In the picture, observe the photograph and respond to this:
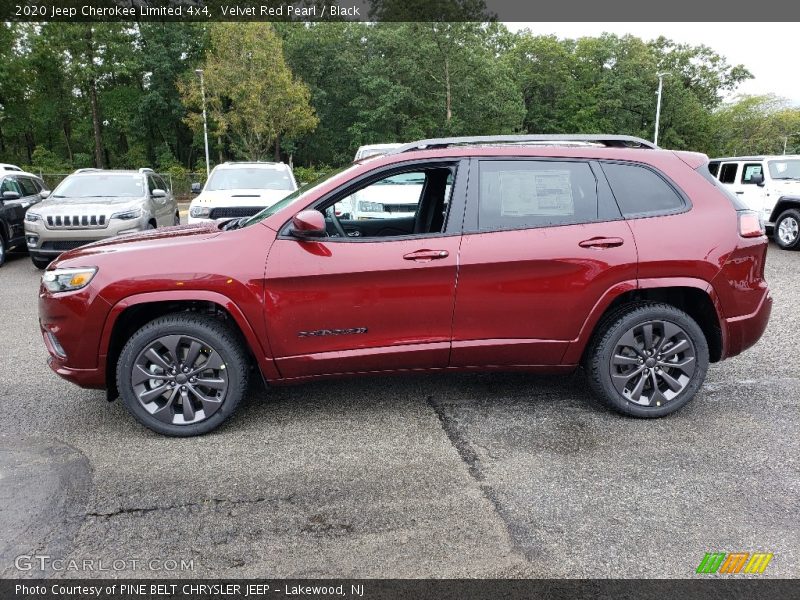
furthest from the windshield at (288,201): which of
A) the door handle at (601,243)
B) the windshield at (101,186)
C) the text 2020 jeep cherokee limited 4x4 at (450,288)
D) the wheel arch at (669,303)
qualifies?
the windshield at (101,186)

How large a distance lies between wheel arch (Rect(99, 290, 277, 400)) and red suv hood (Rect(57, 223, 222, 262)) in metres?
0.35

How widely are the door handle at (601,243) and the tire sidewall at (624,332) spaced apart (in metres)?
0.47

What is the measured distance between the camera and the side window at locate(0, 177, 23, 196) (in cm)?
1149

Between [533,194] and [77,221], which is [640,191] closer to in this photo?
[533,194]

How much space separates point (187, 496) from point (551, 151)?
3006 millimetres

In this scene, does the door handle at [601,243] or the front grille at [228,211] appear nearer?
the door handle at [601,243]

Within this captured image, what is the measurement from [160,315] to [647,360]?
10.4 feet

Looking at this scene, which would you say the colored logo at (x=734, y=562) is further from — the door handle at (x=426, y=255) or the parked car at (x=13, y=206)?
the parked car at (x=13, y=206)

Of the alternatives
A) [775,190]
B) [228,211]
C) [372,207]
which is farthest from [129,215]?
[775,190]

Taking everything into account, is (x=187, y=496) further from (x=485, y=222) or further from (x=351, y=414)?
(x=485, y=222)

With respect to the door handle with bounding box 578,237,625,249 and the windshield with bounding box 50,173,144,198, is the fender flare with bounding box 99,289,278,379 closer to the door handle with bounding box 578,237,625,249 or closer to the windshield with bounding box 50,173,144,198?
the door handle with bounding box 578,237,625,249

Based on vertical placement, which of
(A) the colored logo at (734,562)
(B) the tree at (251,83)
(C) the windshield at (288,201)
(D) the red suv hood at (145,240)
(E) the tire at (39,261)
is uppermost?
(B) the tree at (251,83)

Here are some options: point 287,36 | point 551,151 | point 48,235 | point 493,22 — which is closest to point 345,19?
point 287,36

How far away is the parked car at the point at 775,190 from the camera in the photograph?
494 inches
